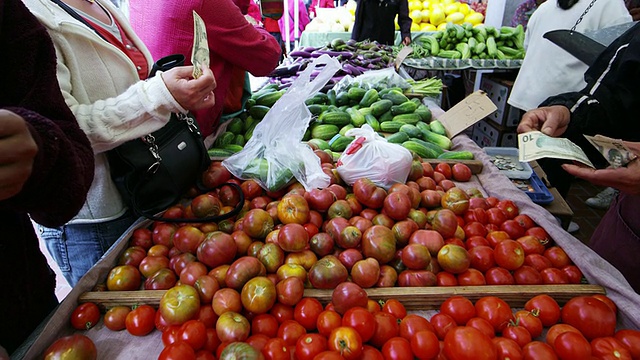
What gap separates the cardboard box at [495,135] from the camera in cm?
562

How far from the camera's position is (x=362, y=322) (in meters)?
1.17

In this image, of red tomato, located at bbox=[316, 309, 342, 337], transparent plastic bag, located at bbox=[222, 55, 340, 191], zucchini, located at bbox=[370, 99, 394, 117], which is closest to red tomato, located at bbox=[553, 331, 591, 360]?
red tomato, located at bbox=[316, 309, 342, 337]

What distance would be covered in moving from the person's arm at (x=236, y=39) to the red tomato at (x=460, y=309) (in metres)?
2.03

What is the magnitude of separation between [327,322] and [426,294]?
0.40 meters

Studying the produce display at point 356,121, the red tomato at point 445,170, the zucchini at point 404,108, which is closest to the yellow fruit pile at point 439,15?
the produce display at point 356,121

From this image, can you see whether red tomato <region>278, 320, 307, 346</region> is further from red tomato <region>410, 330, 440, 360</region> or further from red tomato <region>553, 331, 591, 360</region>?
red tomato <region>553, 331, 591, 360</region>

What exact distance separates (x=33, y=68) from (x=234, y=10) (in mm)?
1587

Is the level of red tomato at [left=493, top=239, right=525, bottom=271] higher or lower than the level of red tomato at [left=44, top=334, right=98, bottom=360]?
lower

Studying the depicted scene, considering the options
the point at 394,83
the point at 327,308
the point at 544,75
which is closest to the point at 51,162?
the point at 327,308

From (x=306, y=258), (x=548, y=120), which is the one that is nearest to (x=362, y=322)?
(x=306, y=258)

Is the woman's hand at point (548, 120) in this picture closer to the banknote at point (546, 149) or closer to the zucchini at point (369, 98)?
the banknote at point (546, 149)

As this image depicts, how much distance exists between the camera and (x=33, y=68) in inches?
40.5

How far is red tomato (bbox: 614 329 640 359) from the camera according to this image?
113 cm

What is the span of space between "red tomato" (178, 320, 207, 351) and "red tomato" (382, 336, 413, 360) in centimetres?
56
